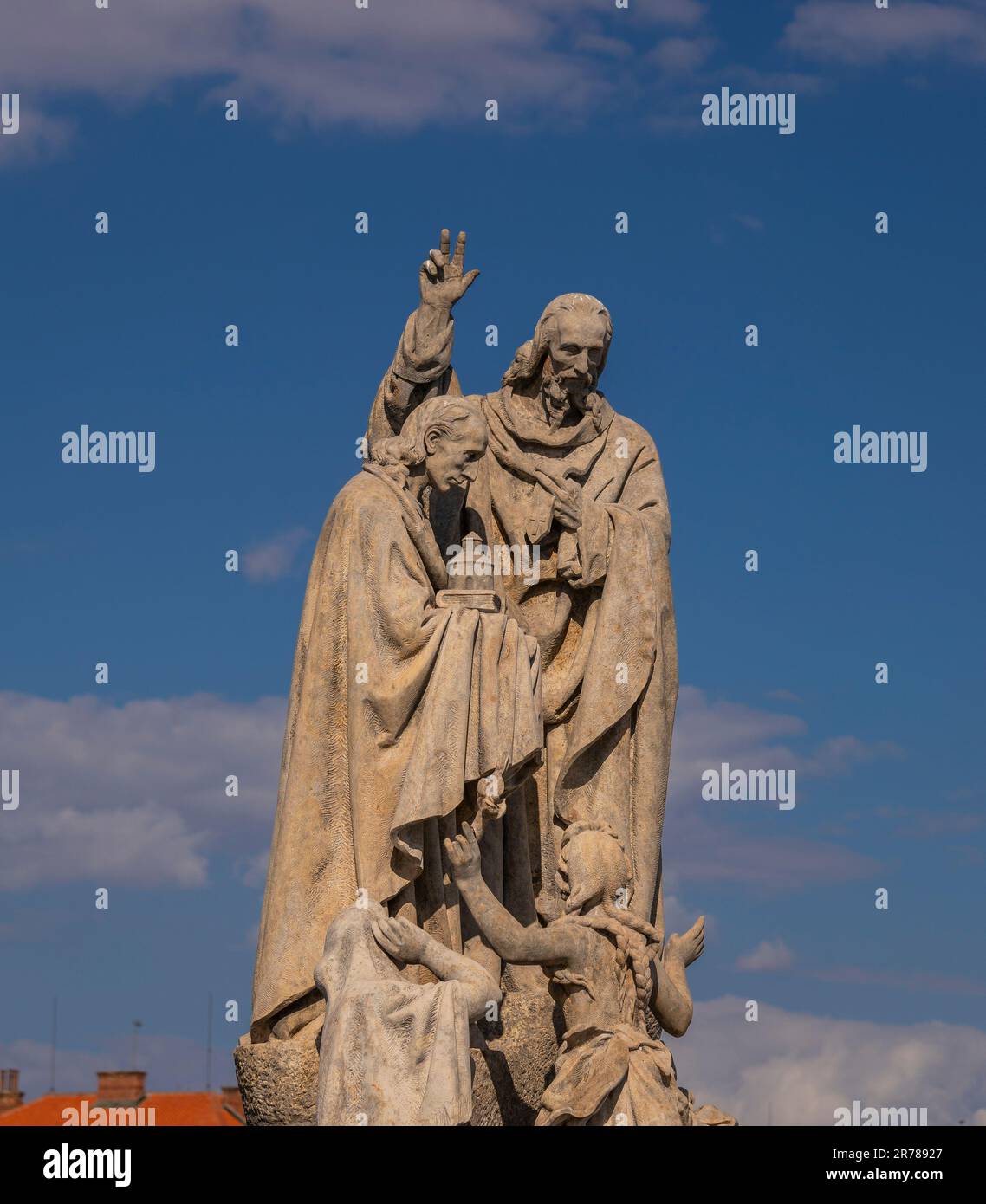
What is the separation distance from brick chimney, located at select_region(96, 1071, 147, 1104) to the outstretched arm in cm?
1890

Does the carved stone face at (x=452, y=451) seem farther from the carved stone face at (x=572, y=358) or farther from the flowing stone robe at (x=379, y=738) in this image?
the carved stone face at (x=572, y=358)

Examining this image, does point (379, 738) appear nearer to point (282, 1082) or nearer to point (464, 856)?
point (464, 856)

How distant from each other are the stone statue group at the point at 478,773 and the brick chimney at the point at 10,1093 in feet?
67.4

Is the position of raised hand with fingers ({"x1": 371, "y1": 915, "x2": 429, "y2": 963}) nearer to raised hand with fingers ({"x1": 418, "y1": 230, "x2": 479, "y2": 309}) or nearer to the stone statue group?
the stone statue group

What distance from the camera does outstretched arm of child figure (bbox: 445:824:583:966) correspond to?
1455 cm

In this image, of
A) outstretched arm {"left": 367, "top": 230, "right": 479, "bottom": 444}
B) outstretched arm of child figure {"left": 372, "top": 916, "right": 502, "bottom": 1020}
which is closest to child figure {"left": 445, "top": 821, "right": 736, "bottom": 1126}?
outstretched arm of child figure {"left": 372, "top": 916, "right": 502, "bottom": 1020}
